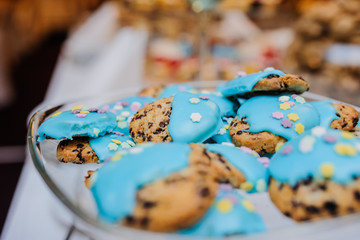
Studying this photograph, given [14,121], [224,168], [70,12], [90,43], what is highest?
[224,168]

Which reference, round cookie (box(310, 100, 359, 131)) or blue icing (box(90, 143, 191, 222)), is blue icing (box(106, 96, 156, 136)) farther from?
round cookie (box(310, 100, 359, 131))

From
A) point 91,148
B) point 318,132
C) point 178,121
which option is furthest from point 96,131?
point 318,132

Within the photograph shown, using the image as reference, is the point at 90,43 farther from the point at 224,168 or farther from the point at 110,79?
the point at 224,168

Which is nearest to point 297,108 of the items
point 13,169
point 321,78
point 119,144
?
point 119,144

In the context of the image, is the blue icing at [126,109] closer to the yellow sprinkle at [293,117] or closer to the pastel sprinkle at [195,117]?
the pastel sprinkle at [195,117]

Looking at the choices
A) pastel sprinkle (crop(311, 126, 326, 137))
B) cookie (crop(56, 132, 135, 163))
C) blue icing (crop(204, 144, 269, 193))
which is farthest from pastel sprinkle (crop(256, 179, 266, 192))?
cookie (crop(56, 132, 135, 163))
